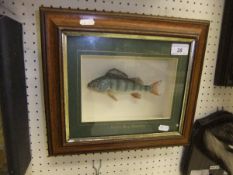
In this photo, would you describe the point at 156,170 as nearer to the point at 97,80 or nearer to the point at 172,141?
the point at 172,141

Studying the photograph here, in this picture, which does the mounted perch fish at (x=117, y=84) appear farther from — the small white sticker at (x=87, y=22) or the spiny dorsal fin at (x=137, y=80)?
the small white sticker at (x=87, y=22)

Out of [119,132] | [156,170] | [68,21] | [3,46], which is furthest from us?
[156,170]

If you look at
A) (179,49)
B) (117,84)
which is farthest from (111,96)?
(179,49)

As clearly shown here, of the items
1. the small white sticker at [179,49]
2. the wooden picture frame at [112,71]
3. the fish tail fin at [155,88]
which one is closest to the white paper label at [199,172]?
the wooden picture frame at [112,71]

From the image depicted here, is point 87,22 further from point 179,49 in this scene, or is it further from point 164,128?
point 164,128

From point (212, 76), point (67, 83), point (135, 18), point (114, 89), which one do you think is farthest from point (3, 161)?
point (212, 76)

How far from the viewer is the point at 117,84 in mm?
639

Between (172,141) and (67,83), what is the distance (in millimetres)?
428

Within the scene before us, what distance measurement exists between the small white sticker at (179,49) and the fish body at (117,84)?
4.8 inches

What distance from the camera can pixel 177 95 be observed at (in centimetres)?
69

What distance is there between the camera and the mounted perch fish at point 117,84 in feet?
2.05

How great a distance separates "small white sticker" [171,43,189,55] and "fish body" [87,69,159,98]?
4.8 inches

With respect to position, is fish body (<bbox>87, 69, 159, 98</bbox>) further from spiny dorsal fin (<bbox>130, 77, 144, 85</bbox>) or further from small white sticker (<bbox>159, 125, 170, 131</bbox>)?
small white sticker (<bbox>159, 125, 170, 131</bbox>)

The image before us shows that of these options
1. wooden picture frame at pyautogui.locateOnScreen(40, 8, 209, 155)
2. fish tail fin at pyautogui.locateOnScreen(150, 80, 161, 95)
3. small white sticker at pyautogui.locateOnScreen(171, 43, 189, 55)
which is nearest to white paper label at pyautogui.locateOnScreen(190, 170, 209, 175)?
wooden picture frame at pyautogui.locateOnScreen(40, 8, 209, 155)
